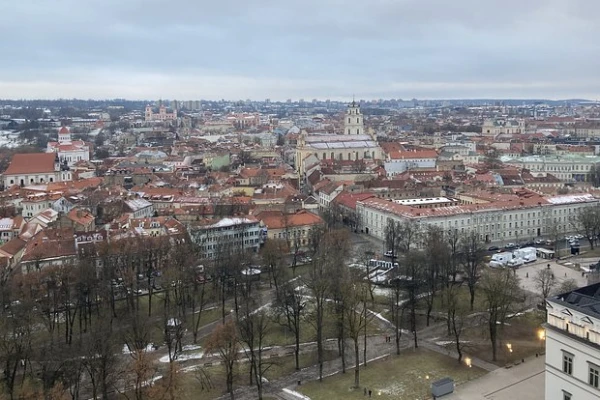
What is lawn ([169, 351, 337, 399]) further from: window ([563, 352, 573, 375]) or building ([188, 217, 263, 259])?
building ([188, 217, 263, 259])

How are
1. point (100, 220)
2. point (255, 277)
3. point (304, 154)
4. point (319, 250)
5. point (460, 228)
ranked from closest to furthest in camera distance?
A: point (255, 277) < point (319, 250) < point (460, 228) < point (100, 220) < point (304, 154)

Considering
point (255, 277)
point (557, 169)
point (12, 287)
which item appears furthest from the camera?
point (557, 169)

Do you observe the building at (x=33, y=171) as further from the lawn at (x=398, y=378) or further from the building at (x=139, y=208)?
the lawn at (x=398, y=378)

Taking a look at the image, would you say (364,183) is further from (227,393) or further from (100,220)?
(227,393)

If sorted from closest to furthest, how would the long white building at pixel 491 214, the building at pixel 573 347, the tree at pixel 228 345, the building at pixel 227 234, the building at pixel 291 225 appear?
the building at pixel 573 347 → the tree at pixel 228 345 → the building at pixel 227 234 → the building at pixel 291 225 → the long white building at pixel 491 214

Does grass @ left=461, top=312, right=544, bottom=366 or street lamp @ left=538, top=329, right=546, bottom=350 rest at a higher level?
street lamp @ left=538, top=329, right=546, bottom=350

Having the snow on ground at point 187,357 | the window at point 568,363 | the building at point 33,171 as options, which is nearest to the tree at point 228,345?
the snow on ground at point 187,357

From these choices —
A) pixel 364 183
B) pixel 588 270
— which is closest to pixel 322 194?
pixel 364 183

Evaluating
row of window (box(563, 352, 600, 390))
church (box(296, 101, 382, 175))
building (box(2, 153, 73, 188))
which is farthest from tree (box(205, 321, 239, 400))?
church (box(296, 101, 382, 175))
